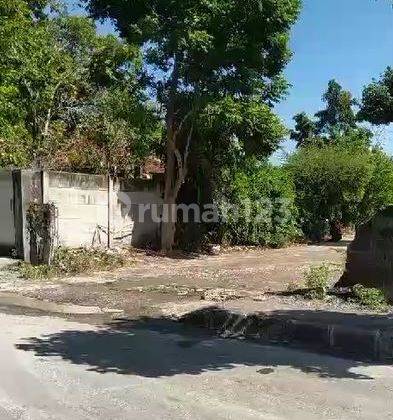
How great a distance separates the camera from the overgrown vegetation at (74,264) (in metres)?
11.4

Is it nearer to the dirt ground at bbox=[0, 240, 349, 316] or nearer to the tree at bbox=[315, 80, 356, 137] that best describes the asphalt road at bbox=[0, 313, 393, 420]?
the dirt ground at bbox=[0, 240, 349, 316]

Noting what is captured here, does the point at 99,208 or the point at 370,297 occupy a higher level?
the point at 99,208

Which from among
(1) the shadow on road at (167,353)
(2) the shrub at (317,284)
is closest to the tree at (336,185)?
(2) the shrub at (317,284)

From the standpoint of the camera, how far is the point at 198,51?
14891mm

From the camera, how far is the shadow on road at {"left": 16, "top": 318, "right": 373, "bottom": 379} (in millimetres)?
5354

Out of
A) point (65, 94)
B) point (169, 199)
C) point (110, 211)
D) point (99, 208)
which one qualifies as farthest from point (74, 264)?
point (65, 94)

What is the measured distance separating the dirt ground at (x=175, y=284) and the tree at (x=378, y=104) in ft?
11.4

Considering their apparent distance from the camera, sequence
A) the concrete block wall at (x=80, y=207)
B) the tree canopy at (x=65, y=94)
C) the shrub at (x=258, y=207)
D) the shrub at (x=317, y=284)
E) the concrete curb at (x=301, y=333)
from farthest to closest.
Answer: the shrub at (x=258, y=207) < the tree canopy at (x=65, y=94) < the concrete block wall at (x=80, y=207) < the shrub at (x=317, y=284) < the concrete curb at (x=301, y=333)

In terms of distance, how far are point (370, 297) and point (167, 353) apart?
3378 millimetres

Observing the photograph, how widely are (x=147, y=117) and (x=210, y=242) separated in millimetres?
4655

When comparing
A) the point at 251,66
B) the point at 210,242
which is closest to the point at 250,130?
the point at 251,66

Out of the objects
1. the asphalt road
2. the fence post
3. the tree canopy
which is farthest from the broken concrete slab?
the fence post

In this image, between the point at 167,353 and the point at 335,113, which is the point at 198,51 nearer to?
the point at 167,353

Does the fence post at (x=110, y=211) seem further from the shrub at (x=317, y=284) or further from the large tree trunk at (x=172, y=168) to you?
the shrub at (x=317, y=284)
